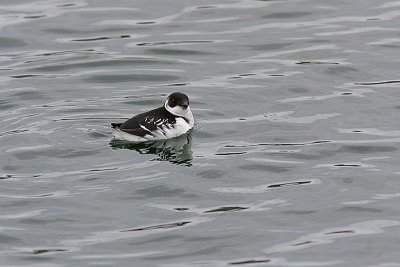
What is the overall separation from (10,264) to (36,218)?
1302mm

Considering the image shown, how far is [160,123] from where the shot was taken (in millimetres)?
17266

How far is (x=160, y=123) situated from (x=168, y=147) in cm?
35

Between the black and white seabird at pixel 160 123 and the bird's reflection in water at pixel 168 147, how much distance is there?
0.24 ft

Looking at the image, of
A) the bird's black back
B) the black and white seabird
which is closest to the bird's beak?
the black and white seabird

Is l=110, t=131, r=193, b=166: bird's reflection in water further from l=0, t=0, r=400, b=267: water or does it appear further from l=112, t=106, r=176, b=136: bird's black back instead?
l=112, t=106, r=176, b=136: bird's black back

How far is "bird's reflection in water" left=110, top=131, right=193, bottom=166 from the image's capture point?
16.6 metres

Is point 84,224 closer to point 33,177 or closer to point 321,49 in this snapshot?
point 33,177

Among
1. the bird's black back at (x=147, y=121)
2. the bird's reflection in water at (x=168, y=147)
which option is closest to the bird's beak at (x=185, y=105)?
the bird's black back at (x=147, y=121)

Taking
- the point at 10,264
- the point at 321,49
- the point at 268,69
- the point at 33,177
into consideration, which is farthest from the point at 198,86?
the point at 10,264

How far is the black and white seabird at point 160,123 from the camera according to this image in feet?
55.4

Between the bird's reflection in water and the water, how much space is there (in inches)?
2.0

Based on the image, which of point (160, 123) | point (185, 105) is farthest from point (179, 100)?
point (160, 123)

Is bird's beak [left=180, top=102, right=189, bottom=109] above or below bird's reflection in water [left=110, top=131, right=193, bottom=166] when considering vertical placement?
above

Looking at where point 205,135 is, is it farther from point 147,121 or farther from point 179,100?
point 147,121
